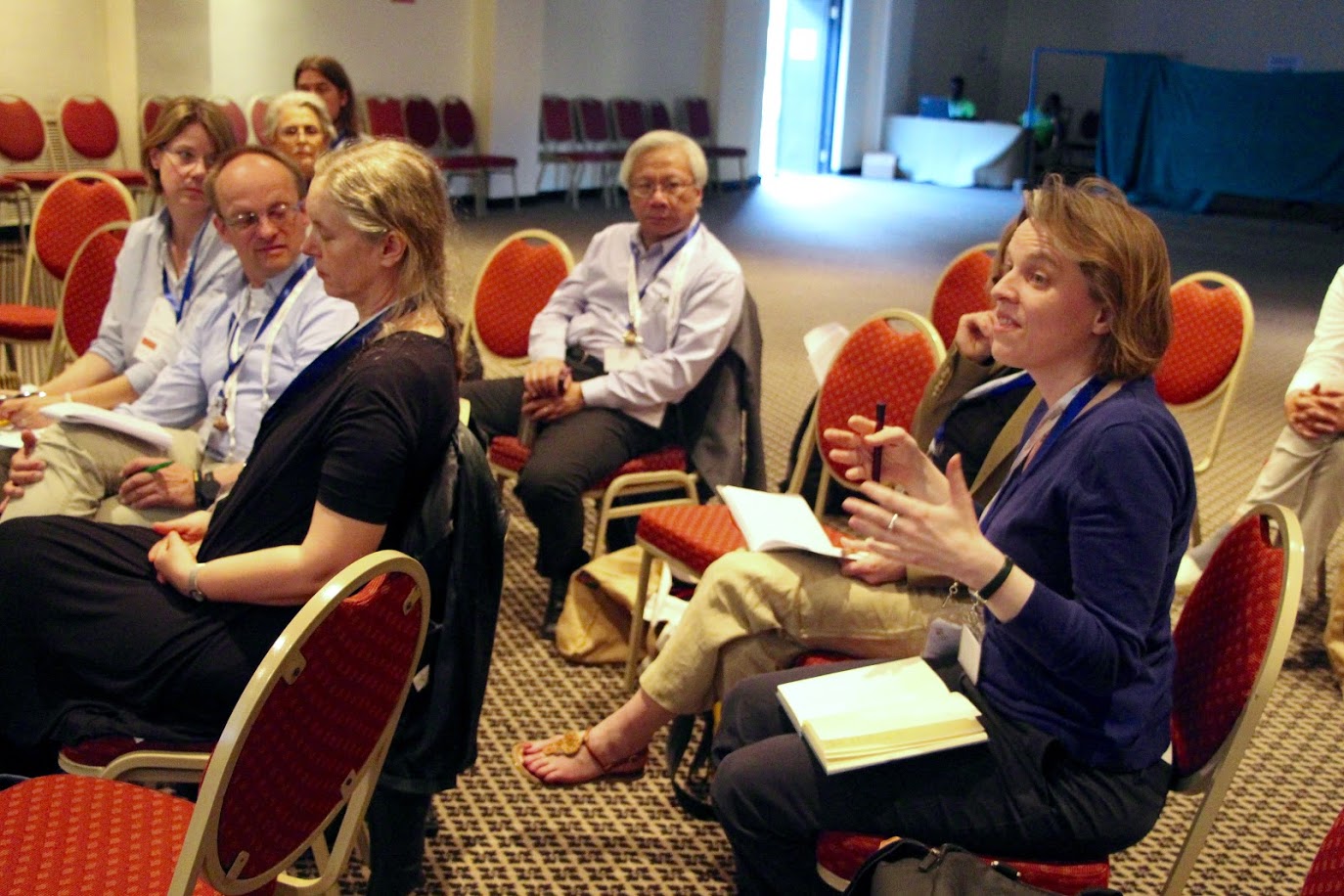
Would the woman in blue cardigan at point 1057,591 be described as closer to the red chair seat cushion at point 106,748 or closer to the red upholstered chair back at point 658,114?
the red chair seat cushion at point 106,748

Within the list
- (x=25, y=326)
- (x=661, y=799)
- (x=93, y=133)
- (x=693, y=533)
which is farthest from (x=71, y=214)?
(x=93, y=133)

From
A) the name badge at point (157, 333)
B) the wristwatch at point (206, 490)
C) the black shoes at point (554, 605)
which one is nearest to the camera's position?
the wristwatch at point (206, 490)

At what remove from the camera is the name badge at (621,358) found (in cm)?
343

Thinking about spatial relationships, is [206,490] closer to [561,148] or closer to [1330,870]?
[1330,870]

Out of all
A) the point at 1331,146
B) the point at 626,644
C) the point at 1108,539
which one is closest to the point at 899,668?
the point at 1108,539

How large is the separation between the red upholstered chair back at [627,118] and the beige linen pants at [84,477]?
428 inches

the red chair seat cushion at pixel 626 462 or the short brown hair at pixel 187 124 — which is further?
the red chair seat cushion at pixel 626 462

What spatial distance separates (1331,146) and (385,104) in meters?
10.1

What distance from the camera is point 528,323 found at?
3941mm

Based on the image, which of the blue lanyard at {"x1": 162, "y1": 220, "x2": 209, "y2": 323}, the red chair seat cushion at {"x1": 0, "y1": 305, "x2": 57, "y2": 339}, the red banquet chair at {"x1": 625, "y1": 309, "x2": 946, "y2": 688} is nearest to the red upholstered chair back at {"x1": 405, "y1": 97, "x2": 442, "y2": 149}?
the red chair seat cushion at {"x1": 0, "y1": 305, "x2": 57, "y2": 339}

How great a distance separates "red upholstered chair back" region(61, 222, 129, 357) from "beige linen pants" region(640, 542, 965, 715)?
238 centimetres

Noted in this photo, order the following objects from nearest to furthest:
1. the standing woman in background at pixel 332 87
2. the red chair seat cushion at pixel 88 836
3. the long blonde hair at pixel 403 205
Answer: the red chair seat cushion at pixel 88 836
the long blonde hair at pixel 403 205
the standing woman in background at pixel 332 87

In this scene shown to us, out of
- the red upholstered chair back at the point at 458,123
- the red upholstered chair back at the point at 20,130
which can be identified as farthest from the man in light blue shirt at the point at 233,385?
the red upholstered chair back at the point at 458,123

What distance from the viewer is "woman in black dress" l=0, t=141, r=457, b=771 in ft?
5.89
